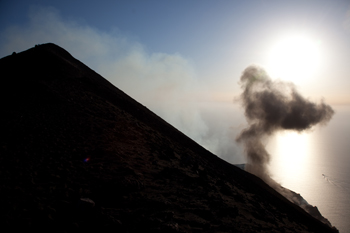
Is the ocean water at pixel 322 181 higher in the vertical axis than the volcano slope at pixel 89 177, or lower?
higher

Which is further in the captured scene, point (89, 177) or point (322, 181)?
point (322, 181)

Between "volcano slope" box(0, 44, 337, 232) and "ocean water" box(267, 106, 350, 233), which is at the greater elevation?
"ocean water" box(267, 106, 350, 233)

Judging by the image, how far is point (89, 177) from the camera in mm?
8266

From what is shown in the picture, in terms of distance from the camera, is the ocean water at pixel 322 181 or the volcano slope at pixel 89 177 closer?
the volcano slope at pixel 89 177

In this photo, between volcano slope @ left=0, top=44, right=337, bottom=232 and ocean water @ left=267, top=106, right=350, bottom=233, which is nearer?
volcano slope @ left=0, top=44, right=337, bottom=232

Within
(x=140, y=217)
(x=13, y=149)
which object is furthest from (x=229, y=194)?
(x=13, y=149)

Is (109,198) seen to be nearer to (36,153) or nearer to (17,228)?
(17,228)

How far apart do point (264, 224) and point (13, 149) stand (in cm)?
1356

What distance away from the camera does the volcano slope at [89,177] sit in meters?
6.13

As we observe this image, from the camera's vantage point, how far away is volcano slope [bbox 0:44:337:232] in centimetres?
613

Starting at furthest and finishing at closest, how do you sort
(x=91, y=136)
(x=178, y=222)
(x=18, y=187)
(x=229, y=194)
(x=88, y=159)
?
(x=229, y=194) < (x=91, y=136) < (x=88, y=159) < (x=178, y=222) < (x=18, y=187)

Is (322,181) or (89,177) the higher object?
(322,181)

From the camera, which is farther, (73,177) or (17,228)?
(73,177)

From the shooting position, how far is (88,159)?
962 centimetres
